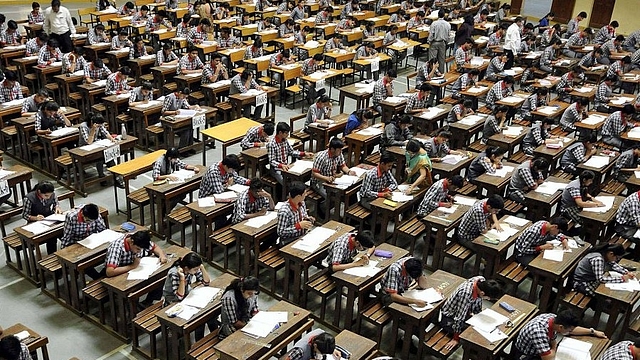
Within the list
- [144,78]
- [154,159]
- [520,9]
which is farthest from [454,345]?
[520,9]

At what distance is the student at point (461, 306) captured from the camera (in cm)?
725

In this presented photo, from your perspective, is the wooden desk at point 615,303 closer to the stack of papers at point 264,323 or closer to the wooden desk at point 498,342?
the wooden desk at point 498,342

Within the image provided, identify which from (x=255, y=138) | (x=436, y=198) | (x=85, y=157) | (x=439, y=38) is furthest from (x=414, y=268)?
(x=439, y=38)

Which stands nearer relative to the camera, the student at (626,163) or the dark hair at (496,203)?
the dark hair at (496,203)

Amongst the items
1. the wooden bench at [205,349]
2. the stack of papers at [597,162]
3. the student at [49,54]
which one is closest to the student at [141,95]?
the student at [49,54]

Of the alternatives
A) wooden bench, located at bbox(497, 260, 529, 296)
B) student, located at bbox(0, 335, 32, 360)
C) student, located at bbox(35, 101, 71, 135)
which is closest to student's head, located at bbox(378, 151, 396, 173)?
wooden bench, located at bbox(497, 260, 529, 296)

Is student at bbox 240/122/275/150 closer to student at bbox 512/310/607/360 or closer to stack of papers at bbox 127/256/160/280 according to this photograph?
stack of papers at bbox 127/256/160/280

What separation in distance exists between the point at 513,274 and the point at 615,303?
1.31m

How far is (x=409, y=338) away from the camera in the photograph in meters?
7.39

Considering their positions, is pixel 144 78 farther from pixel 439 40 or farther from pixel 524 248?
pixel 524 248

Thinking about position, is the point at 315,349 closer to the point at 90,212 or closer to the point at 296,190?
the point at 296,190

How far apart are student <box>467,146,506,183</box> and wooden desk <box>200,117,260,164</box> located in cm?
416

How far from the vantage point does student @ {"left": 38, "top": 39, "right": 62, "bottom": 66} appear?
49.3 ft

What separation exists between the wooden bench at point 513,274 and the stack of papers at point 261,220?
10.4ft
